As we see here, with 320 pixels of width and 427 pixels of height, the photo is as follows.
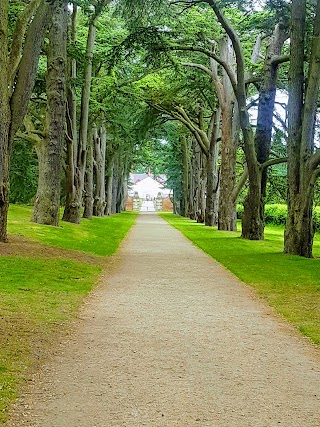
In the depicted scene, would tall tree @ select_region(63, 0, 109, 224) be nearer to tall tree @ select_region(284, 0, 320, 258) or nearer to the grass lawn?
the grass lawn

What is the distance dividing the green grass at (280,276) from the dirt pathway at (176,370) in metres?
0.31

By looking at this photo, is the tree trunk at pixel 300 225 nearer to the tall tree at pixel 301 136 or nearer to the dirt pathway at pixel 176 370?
the tall tree at pixel 301 136

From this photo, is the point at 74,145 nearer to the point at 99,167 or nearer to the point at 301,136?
the point at 301,136

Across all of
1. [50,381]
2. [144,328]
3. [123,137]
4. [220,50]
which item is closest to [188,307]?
[144,328]

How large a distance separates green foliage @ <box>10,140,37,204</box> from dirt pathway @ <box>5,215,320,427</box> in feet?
81.3

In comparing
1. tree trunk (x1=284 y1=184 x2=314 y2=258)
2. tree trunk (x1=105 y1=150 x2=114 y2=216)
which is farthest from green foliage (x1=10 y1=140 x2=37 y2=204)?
tree trunk (x1=284 y1=184 x2=314 y2=258)

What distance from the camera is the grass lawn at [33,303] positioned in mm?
5363

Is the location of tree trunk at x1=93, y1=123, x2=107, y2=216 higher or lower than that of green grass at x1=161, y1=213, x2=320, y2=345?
higher

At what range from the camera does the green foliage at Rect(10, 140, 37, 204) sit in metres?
33.2

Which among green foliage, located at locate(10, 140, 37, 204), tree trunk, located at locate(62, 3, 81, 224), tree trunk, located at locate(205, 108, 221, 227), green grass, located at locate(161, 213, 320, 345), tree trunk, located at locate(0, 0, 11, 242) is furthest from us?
tree trunk, located at locate(205, 108, 221, 227)

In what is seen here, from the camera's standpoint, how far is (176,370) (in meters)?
5.38

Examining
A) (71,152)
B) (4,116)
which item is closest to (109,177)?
(71,152)

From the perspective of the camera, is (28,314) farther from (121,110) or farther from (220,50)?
(121,110)

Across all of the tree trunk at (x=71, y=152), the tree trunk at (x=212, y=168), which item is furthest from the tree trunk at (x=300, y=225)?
the tree trunk at (x=212, y=168)
